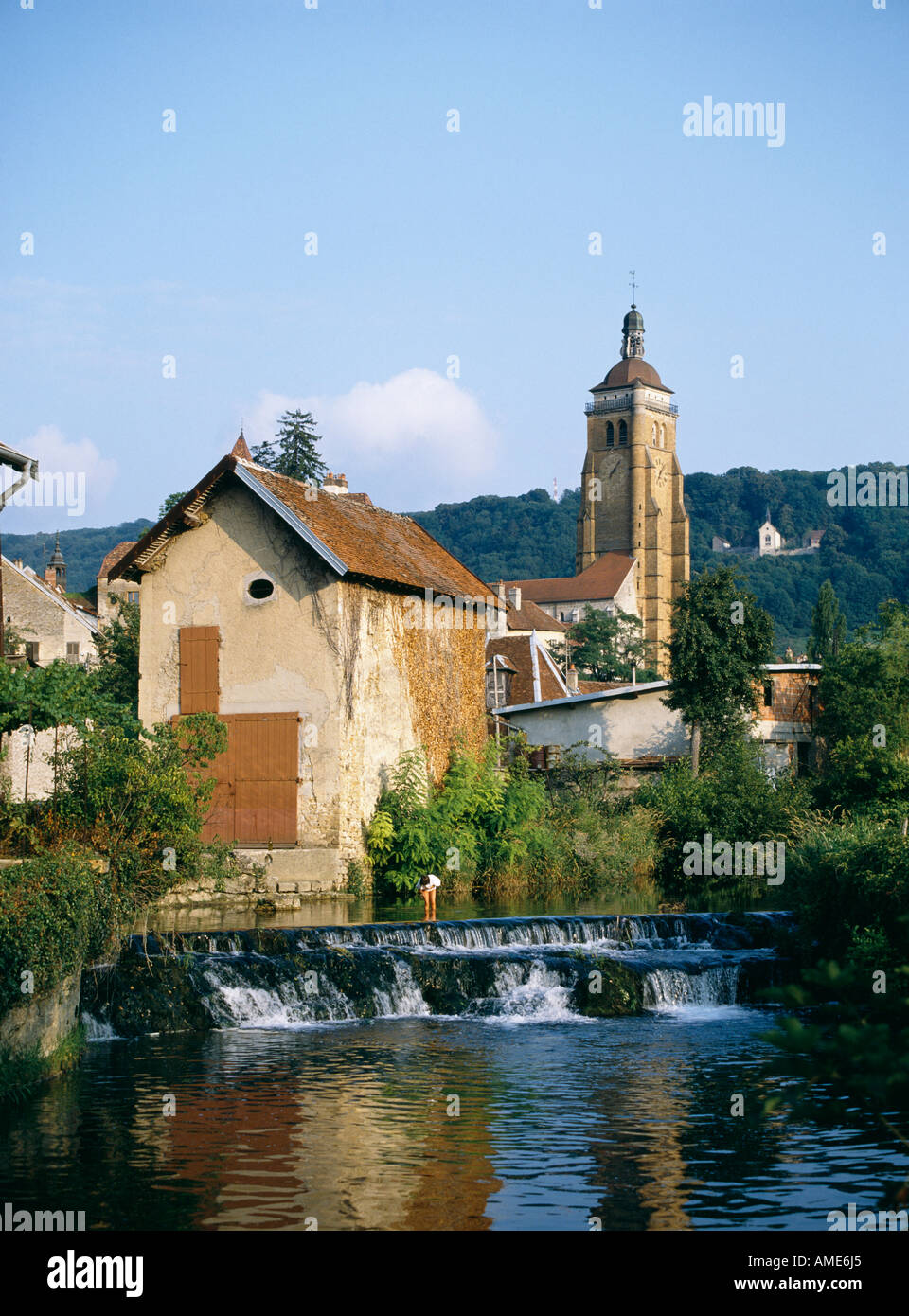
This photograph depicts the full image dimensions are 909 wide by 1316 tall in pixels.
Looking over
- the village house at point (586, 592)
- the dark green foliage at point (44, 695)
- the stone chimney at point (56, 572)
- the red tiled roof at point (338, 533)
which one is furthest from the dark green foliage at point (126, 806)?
the village house at point (586, 592)

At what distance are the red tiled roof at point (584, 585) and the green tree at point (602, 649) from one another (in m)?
25.4

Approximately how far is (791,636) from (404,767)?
468 feet

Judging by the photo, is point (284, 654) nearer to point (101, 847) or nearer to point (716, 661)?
point (101, 847)

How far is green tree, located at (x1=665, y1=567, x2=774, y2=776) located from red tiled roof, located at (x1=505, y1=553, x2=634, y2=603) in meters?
94.8

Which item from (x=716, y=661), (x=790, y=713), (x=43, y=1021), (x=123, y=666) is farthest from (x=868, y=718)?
(x=43, y=1021)

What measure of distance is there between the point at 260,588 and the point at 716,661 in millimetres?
18609

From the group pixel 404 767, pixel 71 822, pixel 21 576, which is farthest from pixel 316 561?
pixel 21 576

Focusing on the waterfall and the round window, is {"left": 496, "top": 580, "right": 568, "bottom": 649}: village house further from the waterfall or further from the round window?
the waterfall

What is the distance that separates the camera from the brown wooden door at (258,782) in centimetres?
2978

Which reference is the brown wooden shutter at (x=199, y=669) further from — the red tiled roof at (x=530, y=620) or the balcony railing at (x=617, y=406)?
the balcony railing at (x=617, y=406)

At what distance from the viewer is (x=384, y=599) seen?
31.6 meters

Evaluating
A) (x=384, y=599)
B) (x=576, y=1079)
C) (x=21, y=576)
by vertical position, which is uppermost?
(x=21, y=576)
